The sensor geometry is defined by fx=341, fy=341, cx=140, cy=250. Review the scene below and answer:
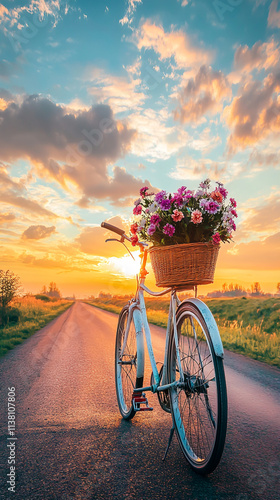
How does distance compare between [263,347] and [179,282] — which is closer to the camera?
[179,282]

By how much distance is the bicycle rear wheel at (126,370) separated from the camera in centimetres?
389

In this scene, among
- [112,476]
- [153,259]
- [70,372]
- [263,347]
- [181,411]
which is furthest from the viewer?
[263,347]

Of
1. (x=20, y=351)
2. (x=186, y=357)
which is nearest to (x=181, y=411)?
(x=186, y=357)

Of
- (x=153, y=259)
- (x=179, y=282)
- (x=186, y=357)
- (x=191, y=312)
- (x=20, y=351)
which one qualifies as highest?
(x=153, y=259)

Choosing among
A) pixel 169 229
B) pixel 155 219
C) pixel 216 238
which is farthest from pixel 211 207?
pixel 155 219

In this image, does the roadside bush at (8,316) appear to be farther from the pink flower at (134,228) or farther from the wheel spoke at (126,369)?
the pink flower at (134,228)

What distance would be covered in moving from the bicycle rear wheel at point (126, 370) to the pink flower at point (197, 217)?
5.65ft

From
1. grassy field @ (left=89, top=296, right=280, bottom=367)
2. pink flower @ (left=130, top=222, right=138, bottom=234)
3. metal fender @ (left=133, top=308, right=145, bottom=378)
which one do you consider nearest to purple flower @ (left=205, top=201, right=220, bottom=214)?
pink flower @ (left=130, top=222, right=138, bottom=234)

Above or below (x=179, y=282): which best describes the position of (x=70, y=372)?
below

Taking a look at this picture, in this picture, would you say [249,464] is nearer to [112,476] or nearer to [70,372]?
[112,476]

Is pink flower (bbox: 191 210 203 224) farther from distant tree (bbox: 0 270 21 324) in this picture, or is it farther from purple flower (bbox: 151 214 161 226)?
distant tree (bbox: 0 270 21 324)

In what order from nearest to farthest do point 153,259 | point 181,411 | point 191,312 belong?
point 191,312 < point 181,411 < point 153,259

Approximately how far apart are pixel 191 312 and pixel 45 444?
187 centimetres

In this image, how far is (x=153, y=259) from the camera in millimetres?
3291
